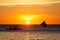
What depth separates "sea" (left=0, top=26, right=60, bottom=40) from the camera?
1253mm

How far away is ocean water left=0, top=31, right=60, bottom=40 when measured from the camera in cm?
125

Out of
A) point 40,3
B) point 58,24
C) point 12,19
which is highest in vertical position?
point 40,3

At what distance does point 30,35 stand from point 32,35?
0.07 feet

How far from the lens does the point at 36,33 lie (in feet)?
4.17

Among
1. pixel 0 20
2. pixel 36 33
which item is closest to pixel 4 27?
pixel 0 20

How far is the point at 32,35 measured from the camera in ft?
4.16

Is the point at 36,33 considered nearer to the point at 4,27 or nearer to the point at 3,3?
the point at 4,27

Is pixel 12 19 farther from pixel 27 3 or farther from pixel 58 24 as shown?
pixel 58 24

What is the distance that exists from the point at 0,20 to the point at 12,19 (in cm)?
13

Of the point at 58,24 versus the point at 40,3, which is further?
the point at 40,3

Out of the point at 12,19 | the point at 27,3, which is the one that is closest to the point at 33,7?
the point at 27,3

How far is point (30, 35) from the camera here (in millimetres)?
1271

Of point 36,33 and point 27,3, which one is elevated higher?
point 27,3

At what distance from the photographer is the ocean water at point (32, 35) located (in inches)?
49.3
